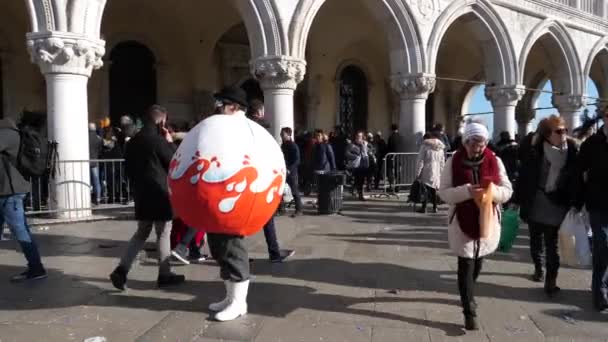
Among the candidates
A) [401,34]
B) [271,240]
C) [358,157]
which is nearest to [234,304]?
[271,240]

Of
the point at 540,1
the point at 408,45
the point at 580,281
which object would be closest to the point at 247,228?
the point at 580,281

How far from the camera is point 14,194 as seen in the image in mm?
4648

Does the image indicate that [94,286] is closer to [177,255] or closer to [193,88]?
[177,255]

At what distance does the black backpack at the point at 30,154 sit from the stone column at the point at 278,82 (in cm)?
564

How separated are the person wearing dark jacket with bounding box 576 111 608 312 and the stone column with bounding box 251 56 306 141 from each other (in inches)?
258

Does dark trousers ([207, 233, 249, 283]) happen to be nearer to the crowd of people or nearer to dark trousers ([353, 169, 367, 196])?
the crowd of people

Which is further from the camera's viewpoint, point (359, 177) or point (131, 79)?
point (131, 79)

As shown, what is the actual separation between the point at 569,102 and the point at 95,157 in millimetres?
15475

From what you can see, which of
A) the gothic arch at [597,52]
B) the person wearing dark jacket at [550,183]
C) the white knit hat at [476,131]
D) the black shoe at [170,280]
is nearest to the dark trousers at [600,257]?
the person wearing dark jacket at [550,183]

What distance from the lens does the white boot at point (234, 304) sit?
12.3 ft

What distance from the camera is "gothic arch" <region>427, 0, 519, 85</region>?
41.5ft

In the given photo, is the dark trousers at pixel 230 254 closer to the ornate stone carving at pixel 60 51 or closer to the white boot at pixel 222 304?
the white boot at pixel 222 304

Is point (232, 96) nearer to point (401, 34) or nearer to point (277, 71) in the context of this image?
point (277, 71)

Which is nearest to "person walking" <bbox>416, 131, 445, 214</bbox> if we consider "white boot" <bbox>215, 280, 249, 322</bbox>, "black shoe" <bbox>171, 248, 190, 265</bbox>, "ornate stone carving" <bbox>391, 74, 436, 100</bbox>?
"ornate stone carving" <bbox>391, 74, 436, 100</bbox>
